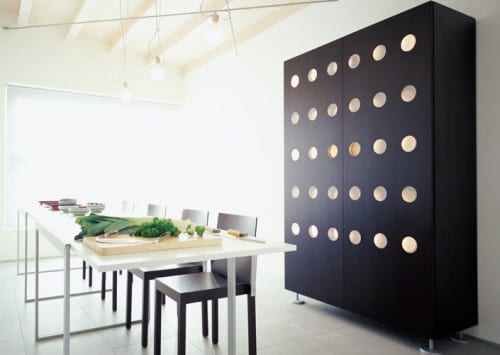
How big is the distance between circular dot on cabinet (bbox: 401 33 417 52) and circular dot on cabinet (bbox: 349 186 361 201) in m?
0.91

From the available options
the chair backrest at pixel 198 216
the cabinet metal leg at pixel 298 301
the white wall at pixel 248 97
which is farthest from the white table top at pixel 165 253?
the cabinet metal leg at pixel 298 301

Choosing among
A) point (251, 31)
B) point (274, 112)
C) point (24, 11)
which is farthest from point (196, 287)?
point (24, 11)

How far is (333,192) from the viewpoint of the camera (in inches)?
114

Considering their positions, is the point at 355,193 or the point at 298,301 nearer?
the point at 355,193

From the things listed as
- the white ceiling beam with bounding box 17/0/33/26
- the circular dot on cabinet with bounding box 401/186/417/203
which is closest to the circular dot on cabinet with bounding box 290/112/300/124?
the circular dot on cabinet with bounding box 401/186/417/203

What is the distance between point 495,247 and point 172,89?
5.05 metres

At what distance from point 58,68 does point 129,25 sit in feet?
3.98

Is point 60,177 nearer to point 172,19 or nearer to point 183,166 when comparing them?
point 183,166

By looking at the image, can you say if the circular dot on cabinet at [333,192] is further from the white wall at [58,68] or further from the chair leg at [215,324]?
the white wall at [58,68]

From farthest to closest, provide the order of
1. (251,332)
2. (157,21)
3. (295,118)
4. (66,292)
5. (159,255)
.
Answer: (157,21) < (295,118) < (251,332) < (66,292) < (159,255)

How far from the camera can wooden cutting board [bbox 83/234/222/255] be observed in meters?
1.50

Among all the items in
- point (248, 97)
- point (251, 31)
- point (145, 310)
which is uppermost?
point (251, 31)

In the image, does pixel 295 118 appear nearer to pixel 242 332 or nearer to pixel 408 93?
pixel 408 93

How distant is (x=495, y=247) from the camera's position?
7.82 ft
